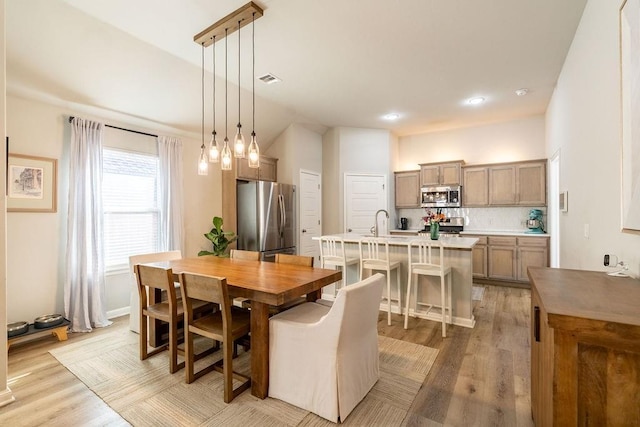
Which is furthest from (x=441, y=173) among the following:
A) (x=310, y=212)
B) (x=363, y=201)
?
(x=310, y=212)

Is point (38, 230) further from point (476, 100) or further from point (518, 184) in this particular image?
point (518, 184)

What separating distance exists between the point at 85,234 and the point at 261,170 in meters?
2.72

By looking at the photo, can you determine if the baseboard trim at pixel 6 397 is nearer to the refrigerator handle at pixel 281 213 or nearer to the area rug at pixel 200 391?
the area rug at pixel 200 391

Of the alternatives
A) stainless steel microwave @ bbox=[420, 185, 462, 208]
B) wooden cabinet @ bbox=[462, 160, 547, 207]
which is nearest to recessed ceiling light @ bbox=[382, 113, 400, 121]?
stainless steel microwave @ bbox=[420, 185, 462, 208]

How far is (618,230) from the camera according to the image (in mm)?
1758

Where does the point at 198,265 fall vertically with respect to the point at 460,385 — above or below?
above

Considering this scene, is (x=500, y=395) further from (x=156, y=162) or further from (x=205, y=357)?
(x=156, y=162)

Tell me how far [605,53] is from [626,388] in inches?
85.7

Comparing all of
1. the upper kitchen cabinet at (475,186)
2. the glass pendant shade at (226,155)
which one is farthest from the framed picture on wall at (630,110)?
the upper kitchen cabinet at (475,186)

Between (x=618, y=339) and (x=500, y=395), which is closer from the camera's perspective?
(x=618, y=339)

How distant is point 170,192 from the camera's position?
4.20 meters

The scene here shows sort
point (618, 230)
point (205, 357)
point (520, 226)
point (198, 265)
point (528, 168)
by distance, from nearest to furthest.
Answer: point (618, 230) → point (205, 357) → point (198, 265) → point (528, 168) → point (520, 226)

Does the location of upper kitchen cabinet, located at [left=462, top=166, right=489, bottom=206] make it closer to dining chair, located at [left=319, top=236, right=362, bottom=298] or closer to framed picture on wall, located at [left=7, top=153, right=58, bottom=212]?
dining chair, located at [left=319, top=236, right=362, bottom=298]

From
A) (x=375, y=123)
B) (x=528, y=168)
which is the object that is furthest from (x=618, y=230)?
(x=375, y=123)
